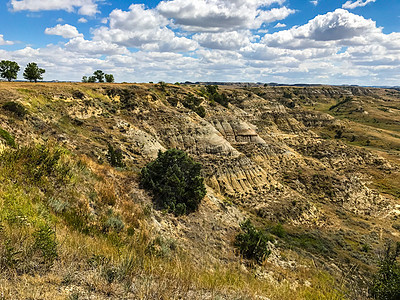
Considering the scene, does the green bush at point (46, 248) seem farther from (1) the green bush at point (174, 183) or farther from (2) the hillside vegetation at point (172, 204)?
(1) the green bush at point (174, 183)

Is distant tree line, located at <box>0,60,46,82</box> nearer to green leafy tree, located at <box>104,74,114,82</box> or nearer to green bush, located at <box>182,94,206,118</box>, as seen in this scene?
green leafy tree, located at <box>104,74,114,82</box>

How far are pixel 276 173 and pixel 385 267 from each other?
102ft

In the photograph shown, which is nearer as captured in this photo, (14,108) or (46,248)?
(46,248)

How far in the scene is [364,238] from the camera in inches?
1045

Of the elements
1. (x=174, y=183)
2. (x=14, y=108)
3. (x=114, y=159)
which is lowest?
(x=174, y=183)

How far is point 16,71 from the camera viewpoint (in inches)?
1684

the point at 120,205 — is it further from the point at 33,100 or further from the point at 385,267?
the point at 33,100

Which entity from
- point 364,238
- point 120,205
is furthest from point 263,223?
point 120,205

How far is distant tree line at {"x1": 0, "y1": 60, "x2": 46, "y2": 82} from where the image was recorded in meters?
40.4

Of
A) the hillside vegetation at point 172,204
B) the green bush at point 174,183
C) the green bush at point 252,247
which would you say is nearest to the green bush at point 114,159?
the hillside vegetation at point 172,204

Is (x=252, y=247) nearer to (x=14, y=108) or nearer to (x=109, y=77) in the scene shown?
(x=14, y=108)

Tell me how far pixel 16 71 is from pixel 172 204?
150 feet

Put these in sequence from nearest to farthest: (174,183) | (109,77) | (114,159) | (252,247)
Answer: (252,247) < (174,183) < (114,159) < (109,77)

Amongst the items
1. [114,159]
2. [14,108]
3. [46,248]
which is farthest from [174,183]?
[14,108]
